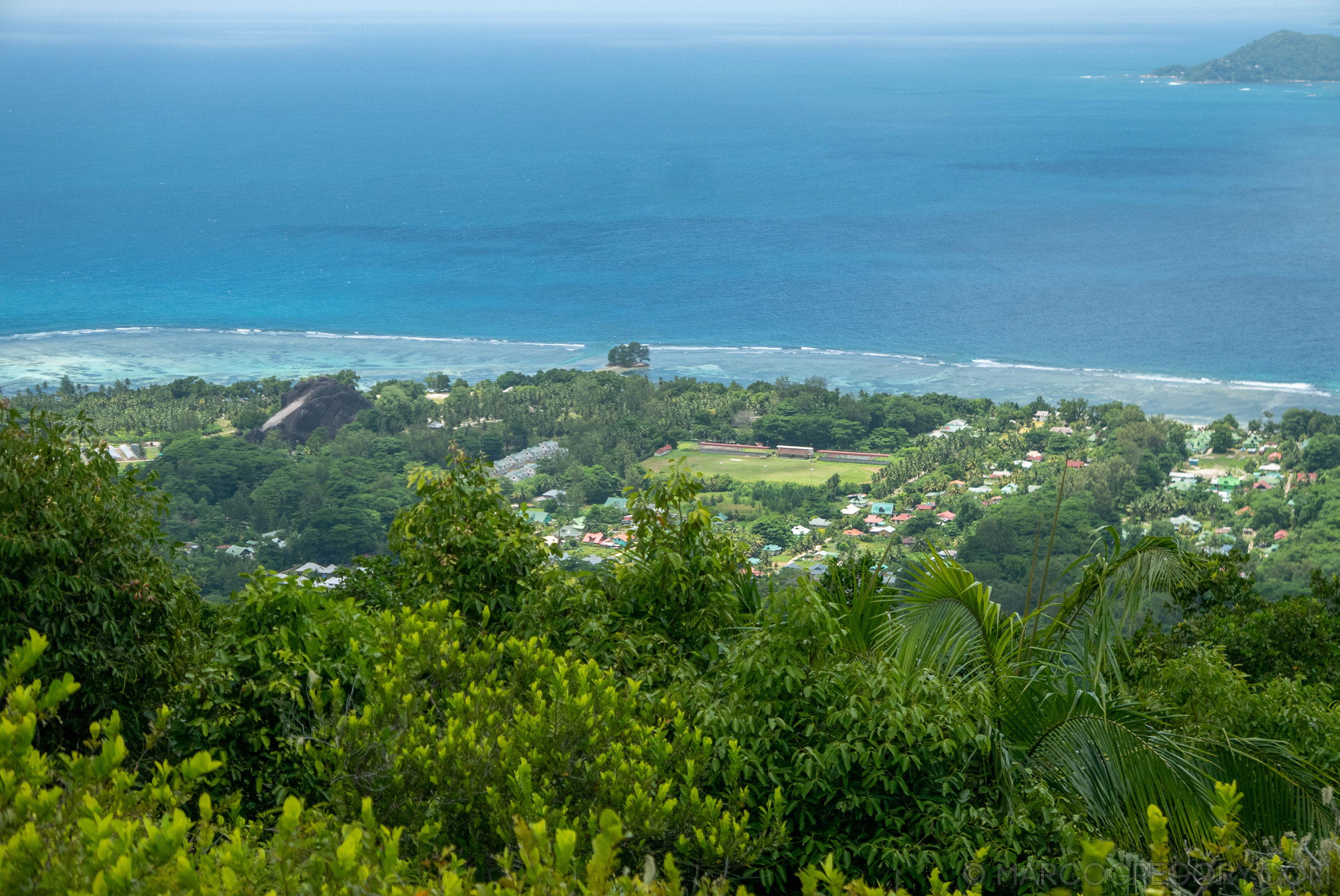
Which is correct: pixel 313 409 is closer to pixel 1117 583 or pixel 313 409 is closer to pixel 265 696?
pixel 265 696

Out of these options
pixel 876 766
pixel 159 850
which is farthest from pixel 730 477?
pixel 159 850

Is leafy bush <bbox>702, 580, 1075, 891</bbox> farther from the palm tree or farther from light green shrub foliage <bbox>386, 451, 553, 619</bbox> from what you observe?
light green shrub foliage <bbox>386, 451, 553, 619</bbox>

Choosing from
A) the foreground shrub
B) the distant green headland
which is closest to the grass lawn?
the foreground shrub

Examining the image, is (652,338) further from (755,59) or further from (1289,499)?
(755,59)

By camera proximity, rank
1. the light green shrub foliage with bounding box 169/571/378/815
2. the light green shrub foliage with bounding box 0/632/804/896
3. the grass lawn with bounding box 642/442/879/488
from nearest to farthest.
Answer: the light green shrub foliage with bounding box 0/632/804/896, the light green shrub foliage with bounding box 169/571/378/815, the grass lawn with bounding box 642/442/879/488

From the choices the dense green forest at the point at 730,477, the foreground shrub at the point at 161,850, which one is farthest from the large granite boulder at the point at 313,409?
the foreground shrub at the point at 161,850

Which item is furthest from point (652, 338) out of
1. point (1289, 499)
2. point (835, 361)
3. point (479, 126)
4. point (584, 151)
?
point (479, 126)
